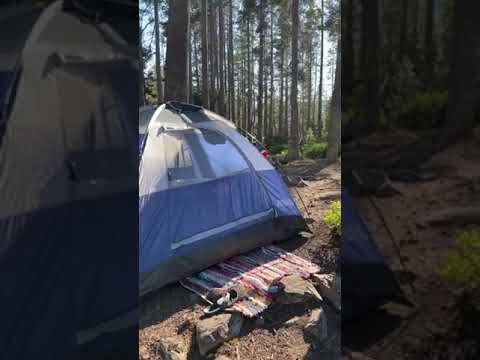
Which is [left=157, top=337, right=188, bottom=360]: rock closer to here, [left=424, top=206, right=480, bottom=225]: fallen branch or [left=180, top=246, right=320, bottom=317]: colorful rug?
[left=180, top=246, right=320, bottom=317]: colorful rug

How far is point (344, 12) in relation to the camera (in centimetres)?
134

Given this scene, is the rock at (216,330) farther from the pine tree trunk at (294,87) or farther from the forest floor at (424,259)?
the pine tree trunk at (294,87)

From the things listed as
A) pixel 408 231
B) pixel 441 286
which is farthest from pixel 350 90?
pixel 441 286

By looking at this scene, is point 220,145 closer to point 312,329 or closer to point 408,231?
point 312,329

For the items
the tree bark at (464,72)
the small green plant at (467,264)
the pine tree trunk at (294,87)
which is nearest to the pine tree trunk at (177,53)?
the tree bark at (464,72)

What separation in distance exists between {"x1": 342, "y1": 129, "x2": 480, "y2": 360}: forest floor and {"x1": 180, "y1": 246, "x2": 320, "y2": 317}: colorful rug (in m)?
1.63

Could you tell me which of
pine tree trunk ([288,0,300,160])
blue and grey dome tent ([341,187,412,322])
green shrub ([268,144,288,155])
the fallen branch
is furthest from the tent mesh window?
green shrub ([268,144,288,155])

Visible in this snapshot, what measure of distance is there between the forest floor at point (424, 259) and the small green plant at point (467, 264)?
2 centimetres

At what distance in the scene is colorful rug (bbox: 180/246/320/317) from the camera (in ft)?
9.93

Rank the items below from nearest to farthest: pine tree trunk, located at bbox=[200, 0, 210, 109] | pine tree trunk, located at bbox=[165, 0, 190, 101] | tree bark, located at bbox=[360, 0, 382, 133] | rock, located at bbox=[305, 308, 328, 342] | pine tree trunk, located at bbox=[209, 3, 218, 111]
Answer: tree bark, located at bbox=[360, 0, 382, 133] < rock, located at bbox=[305, 308, 328, 342] < pine tree trunk, located at bbox=[165, 0, 190, 101] < pine tree trunk, located at bbox=[200, 0, 210, 109] < pine tree trunk, located at bbox=[209, 3, 218, 111]

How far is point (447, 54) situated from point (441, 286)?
2.20ft

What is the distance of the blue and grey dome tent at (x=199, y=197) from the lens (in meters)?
3.27

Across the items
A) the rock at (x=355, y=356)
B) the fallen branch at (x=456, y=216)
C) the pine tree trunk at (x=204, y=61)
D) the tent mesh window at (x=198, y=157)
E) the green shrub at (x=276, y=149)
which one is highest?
the pine tree trunk at (x=204, y=61)

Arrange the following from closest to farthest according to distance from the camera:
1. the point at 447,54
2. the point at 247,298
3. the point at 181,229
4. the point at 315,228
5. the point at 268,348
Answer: the point at 447,54 → the point at 268,348 → the point at 247,298 → the point at 181,229 → the point at 315,228
